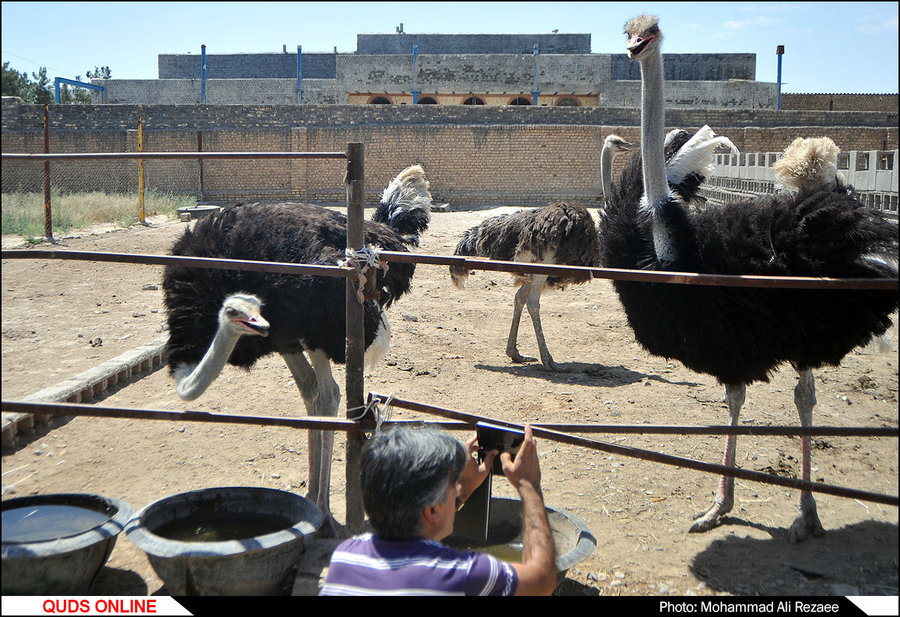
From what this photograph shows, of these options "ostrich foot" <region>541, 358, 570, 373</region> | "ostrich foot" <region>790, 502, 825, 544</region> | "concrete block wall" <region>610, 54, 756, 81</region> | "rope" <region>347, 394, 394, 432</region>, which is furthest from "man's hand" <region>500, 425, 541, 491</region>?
"concrete block wall" <region>610, 54, 756, 81</region>

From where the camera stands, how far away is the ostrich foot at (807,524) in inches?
130

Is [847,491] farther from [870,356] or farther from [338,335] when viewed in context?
[870,356]

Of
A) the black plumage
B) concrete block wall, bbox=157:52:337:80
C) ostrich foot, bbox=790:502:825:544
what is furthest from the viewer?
concrete block wall, bbox=157:52:337:80

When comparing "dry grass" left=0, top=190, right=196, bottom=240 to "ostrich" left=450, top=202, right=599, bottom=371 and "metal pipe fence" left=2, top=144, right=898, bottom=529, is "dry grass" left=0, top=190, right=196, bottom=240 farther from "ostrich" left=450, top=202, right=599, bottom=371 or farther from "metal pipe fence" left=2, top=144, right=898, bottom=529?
"metal pipe fence" left=2, top=144, right=898, bottom=529

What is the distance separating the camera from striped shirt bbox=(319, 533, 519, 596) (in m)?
1.69

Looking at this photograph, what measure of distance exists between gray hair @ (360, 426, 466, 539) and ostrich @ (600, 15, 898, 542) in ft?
5.41

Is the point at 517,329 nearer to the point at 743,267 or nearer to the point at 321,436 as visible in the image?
the point at 321,436

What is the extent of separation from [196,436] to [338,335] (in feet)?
5.20

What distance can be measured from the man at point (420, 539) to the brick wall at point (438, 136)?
18563 mm

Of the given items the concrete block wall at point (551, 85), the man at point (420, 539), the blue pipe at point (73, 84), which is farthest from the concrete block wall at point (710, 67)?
the man at point (420, 539)

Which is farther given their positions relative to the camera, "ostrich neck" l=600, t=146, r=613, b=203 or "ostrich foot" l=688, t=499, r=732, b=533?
"ostrich neck" l=600, t=146, r=613, b=203

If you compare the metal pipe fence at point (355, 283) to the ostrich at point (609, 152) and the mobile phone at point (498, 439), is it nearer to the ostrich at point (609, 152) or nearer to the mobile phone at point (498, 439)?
the mobile phone at point (498, 439)

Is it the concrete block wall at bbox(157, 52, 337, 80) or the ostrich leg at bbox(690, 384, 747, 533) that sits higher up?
the concrete block wall at bbox(157, 52, 337, 80)

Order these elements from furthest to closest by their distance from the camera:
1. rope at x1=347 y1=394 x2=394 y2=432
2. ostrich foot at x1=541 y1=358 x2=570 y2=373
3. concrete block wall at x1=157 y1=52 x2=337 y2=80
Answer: concrete block wall at x1=157 y1=52 x2=337 y2=80, ostrich foot at x1=541 y1=358 x2=570 y2=373, rope at x1=347 y1=394 x2=394 y2=432
